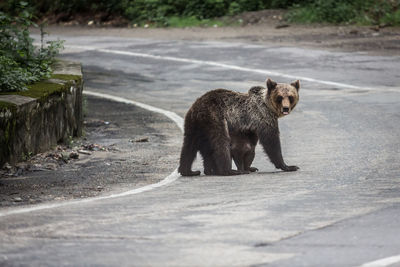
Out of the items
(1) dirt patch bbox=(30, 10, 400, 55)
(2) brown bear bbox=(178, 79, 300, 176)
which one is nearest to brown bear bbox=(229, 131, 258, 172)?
(2) brown bear bbox=(178, 79, 300, 176)

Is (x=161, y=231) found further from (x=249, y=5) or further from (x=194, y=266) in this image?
(x=249, y=5)

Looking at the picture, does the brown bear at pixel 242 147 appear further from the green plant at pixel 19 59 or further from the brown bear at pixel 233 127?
the green plant at pixel 19 59

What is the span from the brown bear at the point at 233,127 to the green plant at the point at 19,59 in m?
3.85

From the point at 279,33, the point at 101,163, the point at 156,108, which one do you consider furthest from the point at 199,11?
the point at 101,163

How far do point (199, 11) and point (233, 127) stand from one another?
1006 inches

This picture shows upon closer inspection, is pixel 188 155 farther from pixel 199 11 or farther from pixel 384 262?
pixel 199 11

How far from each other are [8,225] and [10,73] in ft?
20.9

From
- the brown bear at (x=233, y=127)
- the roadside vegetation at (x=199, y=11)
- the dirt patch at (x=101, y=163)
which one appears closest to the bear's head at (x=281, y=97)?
the brown bear at (x=233, y=127)

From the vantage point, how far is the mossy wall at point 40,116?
40.1 ft

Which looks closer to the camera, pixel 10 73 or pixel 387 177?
pixel 387 177

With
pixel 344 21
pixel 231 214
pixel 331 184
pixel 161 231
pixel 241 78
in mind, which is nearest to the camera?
pixel 161 231

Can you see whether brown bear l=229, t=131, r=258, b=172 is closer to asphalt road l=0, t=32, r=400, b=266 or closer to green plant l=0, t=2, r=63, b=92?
asphalt road l=0, t=32, r=400, b=266

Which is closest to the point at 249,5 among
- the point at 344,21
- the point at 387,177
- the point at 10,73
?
the point at 344,21

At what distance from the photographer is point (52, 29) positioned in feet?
121
